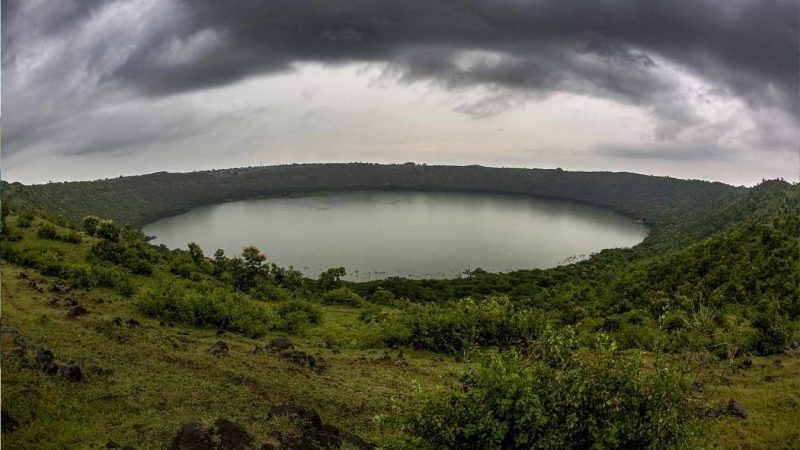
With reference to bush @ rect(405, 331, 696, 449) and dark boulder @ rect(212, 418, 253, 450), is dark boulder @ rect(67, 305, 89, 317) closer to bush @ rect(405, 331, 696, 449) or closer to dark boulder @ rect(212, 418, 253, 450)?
dark boulder @ rect(212, 418, 253, 450)

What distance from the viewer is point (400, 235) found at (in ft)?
381

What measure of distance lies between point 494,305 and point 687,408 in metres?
14.6

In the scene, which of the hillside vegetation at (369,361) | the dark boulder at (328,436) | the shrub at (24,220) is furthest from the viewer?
the shrub at (24,220)

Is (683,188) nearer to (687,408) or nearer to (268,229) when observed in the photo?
(268,229)

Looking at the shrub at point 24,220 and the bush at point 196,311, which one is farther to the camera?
the shrub at point 24,220

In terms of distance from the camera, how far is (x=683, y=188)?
18762 cm

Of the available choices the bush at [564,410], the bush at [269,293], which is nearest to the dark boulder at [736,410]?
the bush at [564,410]

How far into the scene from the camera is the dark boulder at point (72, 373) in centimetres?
1171

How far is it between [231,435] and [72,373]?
497 centimetres

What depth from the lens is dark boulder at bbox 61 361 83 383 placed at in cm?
1171

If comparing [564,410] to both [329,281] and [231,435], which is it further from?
[329,281]

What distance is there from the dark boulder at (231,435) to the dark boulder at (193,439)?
204 mm

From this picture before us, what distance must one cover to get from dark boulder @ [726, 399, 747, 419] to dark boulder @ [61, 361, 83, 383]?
56.1ft

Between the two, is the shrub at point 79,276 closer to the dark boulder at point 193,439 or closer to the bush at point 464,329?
the bush at point 464,329
